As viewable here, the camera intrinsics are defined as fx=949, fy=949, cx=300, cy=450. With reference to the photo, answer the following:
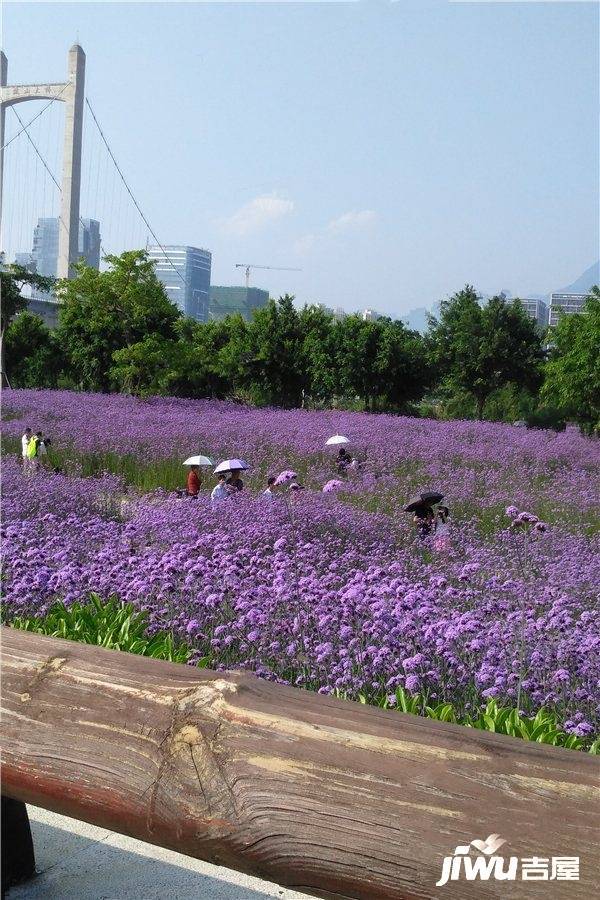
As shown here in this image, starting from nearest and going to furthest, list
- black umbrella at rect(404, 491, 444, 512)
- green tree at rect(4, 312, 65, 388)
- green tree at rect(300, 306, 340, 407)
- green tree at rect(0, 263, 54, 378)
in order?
black umbrella at rect(404, 491, 444, 512)
green tree at rect(300, 306, 340, 407)
green tree at rect(0, 263, 54, 378)
green tree at rect(4, 312, 65, 388)

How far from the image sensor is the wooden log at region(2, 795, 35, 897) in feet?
9.66

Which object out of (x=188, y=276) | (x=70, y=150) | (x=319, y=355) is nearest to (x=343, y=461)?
(x=319, y=355)

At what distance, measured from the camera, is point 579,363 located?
2452 centimetres

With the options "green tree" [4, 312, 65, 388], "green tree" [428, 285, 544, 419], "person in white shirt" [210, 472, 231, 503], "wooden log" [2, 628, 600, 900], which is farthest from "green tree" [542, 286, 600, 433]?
"wooden log" [2, 628, 600, 900]

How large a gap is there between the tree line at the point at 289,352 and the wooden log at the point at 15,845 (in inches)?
1068

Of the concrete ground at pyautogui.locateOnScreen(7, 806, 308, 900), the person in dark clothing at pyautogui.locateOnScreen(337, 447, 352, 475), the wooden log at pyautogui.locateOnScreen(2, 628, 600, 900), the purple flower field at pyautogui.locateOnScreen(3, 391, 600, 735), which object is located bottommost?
the concrete ground at pyautogui.locateOnScreen(7, 806, 308, 900)

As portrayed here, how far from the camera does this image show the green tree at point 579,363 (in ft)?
79.7

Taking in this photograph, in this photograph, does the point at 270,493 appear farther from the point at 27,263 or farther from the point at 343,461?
the point at 27,263

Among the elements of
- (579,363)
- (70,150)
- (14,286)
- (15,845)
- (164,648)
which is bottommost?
(15,845)

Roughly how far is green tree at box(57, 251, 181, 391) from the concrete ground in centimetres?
2882

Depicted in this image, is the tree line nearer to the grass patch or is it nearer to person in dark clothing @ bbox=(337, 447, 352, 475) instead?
person in dark clothing @ bbox=(337, 447, 352, 475)

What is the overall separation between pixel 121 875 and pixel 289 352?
3186 centimetres

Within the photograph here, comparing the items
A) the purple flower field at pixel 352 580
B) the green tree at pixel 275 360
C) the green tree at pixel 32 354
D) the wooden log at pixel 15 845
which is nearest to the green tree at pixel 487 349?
the green tree at pixel 275 360

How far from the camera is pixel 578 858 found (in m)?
1.31
